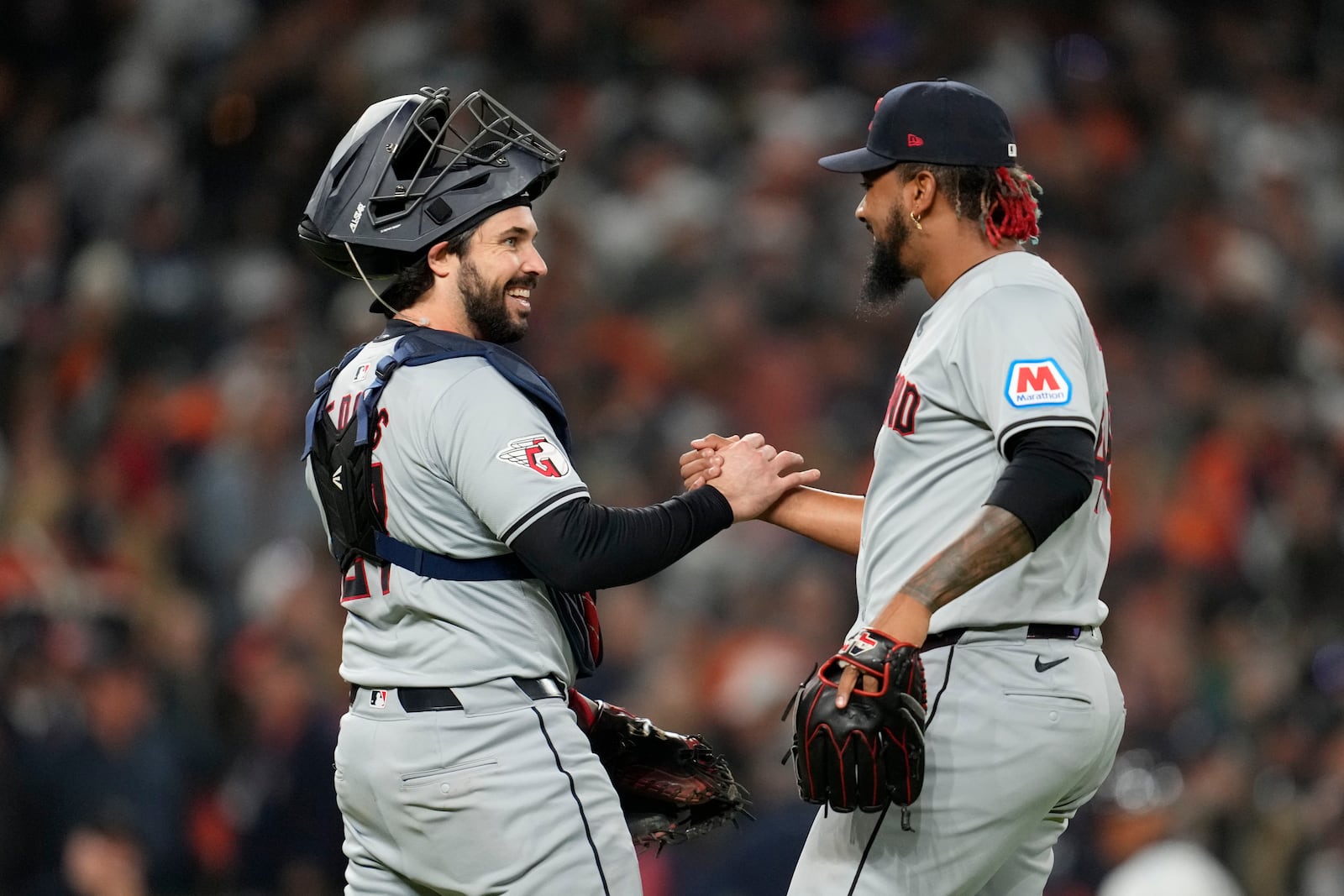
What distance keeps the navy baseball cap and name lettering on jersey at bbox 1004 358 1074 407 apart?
0.47 m

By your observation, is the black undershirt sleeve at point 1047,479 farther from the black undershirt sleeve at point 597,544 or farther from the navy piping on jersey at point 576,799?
the navy piping on jersey at point 576,799

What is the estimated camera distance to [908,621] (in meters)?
2.77

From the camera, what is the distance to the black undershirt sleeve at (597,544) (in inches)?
110

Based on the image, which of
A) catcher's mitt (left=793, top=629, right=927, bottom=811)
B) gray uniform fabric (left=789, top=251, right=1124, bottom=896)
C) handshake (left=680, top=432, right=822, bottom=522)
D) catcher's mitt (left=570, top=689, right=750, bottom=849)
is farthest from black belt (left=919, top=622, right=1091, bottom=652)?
catcher's mitt (left=570, top=689, right=750, bottom=849)

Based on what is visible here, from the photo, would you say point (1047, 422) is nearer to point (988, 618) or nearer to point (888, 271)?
point (988, 618)

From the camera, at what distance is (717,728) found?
6.40 m

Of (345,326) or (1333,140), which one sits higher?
(1333,140)

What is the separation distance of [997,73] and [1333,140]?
2.07 meters

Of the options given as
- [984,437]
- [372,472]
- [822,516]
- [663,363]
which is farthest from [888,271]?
[663,363]

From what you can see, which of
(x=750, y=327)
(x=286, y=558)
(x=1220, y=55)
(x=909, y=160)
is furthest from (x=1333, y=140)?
(x=909, y=160)

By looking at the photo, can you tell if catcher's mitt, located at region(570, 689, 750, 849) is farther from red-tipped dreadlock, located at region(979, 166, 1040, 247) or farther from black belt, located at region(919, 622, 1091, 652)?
red-tipped dreadlock, located at region(979, 166, 1040, 247)

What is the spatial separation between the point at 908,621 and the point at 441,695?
33.4 inches

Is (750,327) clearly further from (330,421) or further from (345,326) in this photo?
(330,421)

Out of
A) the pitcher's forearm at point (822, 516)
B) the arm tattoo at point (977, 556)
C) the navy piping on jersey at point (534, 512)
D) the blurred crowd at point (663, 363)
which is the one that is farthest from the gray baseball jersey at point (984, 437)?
the blurred crowd at point (663, 363)
